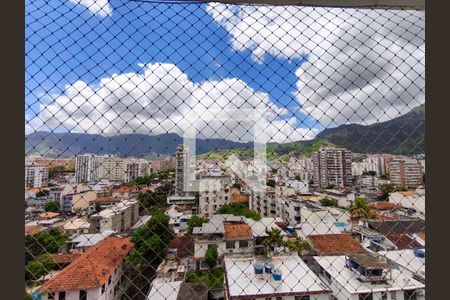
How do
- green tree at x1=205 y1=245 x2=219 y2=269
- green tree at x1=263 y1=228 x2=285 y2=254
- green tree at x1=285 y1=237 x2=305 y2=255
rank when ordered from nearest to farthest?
green tree at x1=205 y1=245 x2=219 y2=269, green tree at x1=285 y1=237 x2=305 y2=255, green tree at x1=263 y1=228 x2=285 y2=254

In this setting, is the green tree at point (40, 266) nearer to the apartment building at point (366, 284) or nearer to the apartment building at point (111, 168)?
the apartment building at point (111, 168)

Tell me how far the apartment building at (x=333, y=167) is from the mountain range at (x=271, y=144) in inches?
5.7

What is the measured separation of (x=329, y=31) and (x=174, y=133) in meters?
0.78

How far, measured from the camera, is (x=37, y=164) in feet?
2.67

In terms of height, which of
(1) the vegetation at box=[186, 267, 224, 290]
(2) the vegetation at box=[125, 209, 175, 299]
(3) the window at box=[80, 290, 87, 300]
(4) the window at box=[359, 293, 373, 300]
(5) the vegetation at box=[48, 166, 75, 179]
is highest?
(5) the vegetation at box=[48, 166, 75, 179]

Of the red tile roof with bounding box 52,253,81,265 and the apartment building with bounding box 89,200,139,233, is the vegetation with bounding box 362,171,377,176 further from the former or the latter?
the red tile roof with bounding box 52,253,81,265

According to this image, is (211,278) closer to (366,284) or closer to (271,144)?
(366,284)

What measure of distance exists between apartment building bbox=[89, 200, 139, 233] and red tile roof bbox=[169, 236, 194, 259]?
0.62m

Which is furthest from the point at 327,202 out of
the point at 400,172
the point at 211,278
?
the point at 211,278

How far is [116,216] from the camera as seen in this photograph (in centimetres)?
147

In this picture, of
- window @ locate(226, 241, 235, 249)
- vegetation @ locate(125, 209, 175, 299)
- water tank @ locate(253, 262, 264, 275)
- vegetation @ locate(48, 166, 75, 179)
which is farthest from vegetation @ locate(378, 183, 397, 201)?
window @ locate(226, 241, 235, 249)

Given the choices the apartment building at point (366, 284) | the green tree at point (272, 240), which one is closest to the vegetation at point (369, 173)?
the apartment building at point (366, 284)

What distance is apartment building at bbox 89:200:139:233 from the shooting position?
1328mm

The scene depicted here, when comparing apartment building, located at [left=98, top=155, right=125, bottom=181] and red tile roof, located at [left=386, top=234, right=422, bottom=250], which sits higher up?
apartment building, located at [left=98, top=155, right=125, bottom=181]
